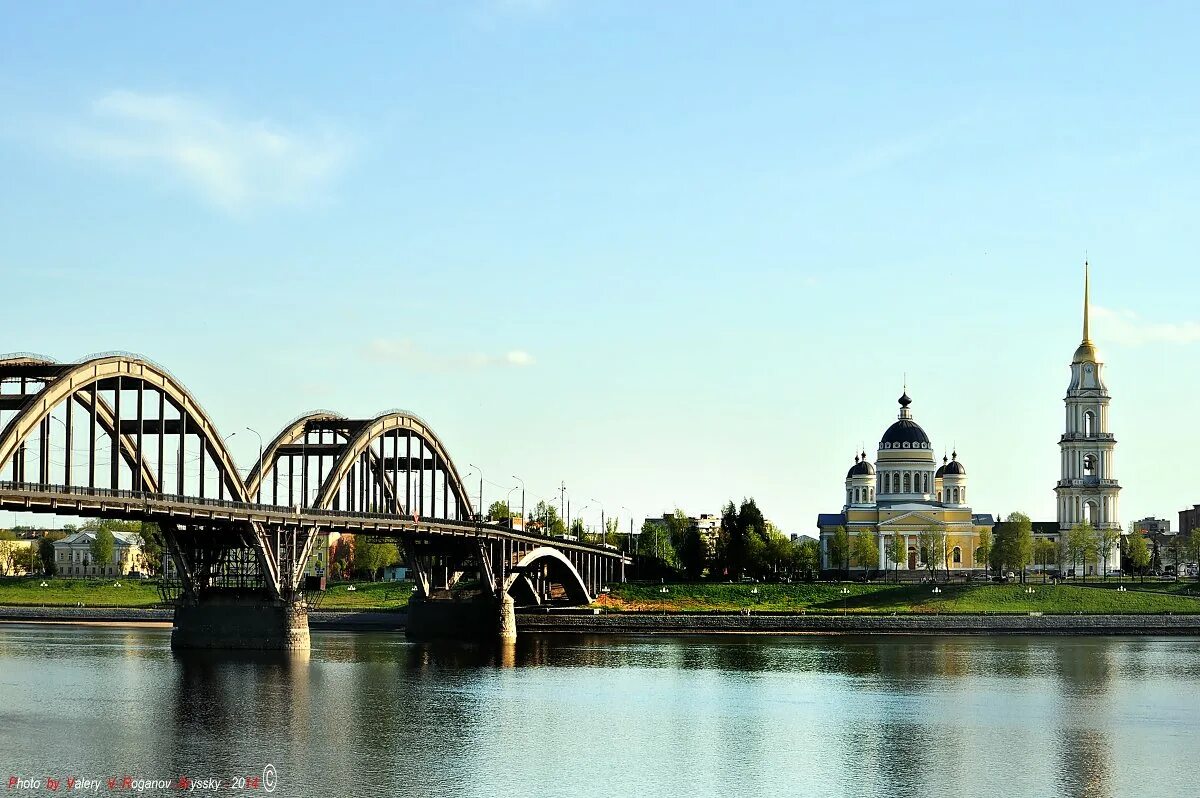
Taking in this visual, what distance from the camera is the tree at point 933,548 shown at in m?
178

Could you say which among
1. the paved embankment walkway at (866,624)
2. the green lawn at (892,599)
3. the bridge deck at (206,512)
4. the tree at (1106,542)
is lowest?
the paved embankment walkway at (866,624)

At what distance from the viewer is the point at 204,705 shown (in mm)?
70000

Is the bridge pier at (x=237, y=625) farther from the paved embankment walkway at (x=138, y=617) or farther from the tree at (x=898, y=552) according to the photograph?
the tree at (x=898, y=552)

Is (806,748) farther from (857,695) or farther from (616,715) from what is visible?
(857,695)

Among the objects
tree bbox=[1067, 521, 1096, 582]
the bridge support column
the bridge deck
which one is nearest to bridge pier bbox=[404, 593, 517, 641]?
A: the bridge support column

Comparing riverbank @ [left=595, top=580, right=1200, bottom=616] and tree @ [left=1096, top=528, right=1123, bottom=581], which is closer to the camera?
riverbank @ [left=595, top=580, right=1200, bottom=616]

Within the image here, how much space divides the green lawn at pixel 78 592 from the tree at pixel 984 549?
285ft

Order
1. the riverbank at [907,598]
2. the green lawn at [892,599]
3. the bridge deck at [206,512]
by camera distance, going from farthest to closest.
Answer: the green lawn at [892,599] < the riverbank at [907,598] < the bridge deck at [206,512]

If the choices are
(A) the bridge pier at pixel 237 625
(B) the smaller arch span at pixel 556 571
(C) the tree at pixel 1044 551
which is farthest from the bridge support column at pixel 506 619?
(C) the tree at pixel 1044 551

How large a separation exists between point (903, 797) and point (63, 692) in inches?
1604

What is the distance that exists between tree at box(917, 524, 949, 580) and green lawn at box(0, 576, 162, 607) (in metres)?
77.9

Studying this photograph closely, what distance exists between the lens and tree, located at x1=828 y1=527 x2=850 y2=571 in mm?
190875

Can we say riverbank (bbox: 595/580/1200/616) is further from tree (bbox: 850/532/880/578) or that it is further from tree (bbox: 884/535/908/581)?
tree (bbox: 884/535/908/581)

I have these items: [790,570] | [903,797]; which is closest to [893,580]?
[790,570]
